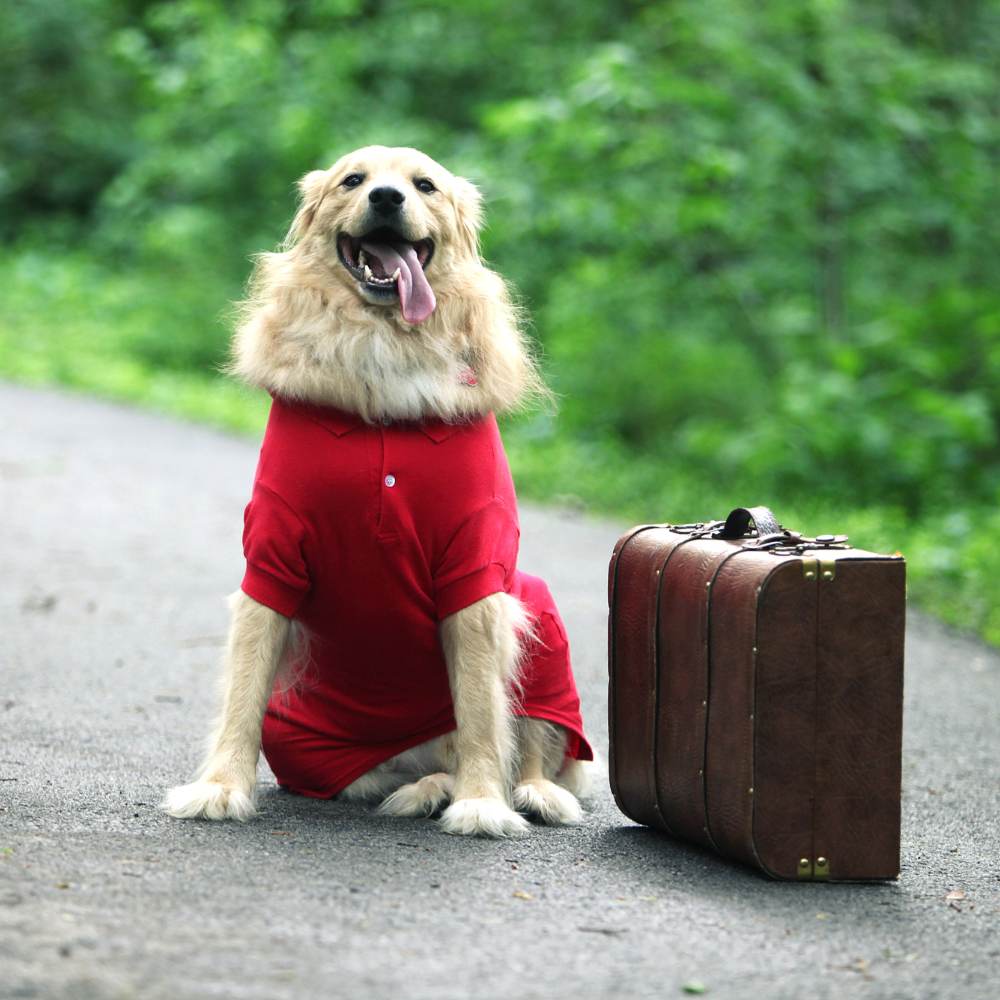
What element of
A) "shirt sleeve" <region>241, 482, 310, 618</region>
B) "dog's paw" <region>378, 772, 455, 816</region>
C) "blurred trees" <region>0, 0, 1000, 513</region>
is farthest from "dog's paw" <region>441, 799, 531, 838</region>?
"blurred trees" <region>0, 0, 1000, 513</region>

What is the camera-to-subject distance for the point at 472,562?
3.91 m

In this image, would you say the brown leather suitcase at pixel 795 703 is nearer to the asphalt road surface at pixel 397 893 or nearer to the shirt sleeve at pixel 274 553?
the asphalt road surface at pixel 397 893

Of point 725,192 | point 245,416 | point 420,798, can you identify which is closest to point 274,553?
point 420,798

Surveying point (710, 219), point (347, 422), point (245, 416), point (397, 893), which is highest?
point (710, 219)

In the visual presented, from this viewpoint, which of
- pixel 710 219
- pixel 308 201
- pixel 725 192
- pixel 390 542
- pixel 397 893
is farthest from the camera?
pixel 725 192

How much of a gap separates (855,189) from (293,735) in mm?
9153

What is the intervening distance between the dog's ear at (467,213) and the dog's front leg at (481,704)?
3.27 feet

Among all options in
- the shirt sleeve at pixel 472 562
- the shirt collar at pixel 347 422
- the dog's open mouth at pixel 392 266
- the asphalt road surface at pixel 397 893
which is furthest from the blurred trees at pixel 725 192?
the shirt sleeve at pixel 472 562

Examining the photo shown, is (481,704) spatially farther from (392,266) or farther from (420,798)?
(392,266)

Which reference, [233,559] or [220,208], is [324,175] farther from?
[220,208]

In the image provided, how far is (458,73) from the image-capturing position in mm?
16656

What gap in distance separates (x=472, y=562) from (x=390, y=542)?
8.9 inches

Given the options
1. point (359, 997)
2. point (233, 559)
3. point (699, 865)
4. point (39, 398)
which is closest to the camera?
point (359, 997)

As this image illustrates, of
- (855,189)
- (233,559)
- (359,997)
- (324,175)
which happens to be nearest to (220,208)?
(855,189)
